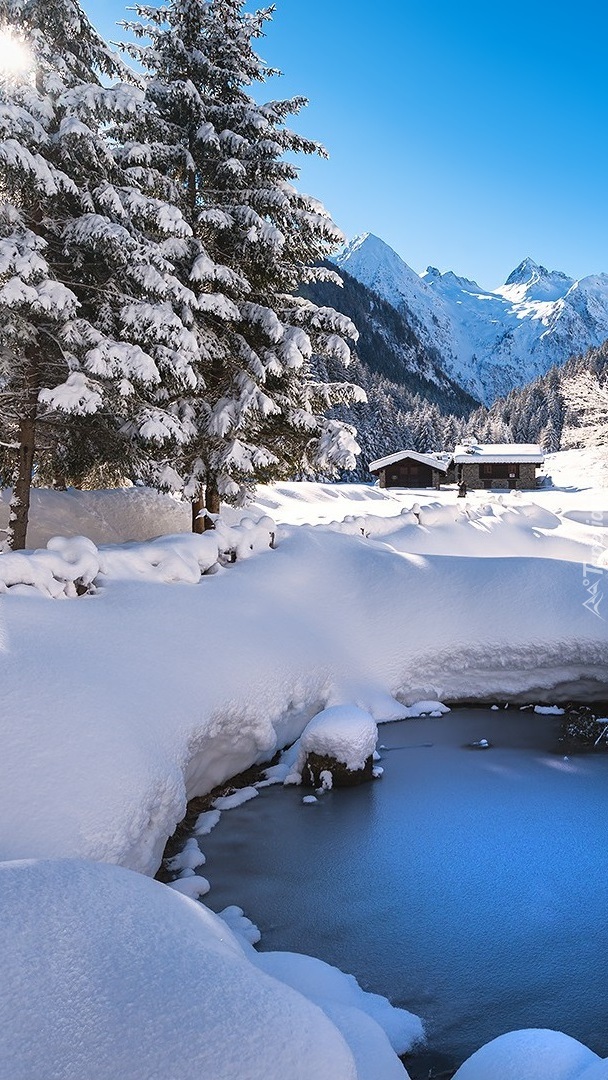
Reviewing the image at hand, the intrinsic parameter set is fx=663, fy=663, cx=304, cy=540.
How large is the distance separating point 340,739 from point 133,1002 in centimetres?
617

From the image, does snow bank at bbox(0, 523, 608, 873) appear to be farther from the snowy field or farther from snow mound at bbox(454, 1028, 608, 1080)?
snow mound at bbox(454, 1028, 608, 1080)

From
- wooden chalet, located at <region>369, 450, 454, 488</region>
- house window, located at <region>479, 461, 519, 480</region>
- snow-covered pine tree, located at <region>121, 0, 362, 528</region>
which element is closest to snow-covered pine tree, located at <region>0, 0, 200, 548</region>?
snow-covered pine tree, located at <region>121, 0, 362, 528</region>

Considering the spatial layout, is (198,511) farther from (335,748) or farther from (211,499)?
(335,748)

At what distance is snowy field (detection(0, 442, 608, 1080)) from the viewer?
338 centimetres

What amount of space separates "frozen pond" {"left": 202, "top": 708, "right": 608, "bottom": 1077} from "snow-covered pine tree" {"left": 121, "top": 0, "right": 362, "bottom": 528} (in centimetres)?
719

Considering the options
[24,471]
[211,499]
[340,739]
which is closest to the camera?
[340,739]

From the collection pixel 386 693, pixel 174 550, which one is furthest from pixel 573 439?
pixel 174 550

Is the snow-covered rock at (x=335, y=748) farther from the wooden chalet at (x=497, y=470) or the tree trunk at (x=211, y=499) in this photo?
the wooden chalet at (x=497, y=470)

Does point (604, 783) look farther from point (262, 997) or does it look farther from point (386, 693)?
point (262, 997)

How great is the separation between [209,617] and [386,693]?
12.3 feet

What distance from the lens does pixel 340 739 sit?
9242mm

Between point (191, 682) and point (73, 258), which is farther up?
point (73, 258)

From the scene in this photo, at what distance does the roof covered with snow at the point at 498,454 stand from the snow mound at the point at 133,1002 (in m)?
59.1

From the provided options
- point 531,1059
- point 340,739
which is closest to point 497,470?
point 340,739
